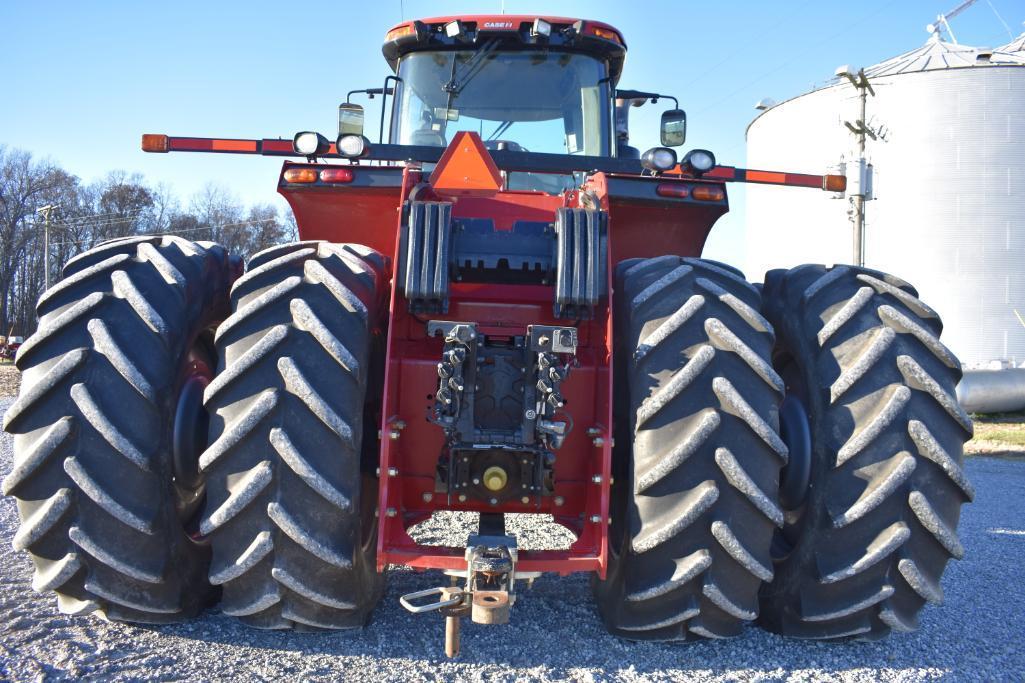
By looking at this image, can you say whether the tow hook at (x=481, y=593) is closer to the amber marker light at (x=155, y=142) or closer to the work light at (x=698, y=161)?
the work light at (x=698, y=161)

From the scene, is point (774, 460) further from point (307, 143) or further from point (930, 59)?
point (930, 59)

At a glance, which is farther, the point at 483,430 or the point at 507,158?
the point at 507,158

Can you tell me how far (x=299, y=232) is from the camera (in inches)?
177

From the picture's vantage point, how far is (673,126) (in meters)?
5.87

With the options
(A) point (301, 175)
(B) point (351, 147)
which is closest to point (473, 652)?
(A) point (301, 175)

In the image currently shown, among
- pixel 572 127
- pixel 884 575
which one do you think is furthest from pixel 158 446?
pixel 572 127

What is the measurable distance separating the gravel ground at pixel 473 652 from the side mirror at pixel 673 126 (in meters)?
3.22

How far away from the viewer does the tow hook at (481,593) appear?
113 inches

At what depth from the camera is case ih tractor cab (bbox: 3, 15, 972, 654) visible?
3.06 meters

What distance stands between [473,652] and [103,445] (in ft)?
5.25

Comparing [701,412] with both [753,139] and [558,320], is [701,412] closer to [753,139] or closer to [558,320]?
[558,320]

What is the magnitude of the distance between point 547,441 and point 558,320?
59cm

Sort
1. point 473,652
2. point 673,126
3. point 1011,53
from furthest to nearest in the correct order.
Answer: point 1011,53
point 673,126
point 473,652

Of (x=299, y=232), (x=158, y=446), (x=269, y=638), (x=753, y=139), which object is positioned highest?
(x=753, y=139)
